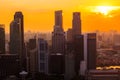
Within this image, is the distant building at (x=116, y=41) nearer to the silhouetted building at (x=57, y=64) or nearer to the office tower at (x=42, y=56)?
the office tower at (x=42, y=56)

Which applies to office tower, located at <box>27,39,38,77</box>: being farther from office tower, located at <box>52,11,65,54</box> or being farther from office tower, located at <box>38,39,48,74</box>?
office tower, located at <box>52,11,65,54</box>

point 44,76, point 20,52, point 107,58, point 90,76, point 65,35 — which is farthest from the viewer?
point 107,58

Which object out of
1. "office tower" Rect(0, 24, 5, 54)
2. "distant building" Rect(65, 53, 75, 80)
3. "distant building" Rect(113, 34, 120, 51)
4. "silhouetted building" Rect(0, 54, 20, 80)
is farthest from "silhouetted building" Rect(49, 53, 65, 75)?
"distant building" Rect(113, 34, 120, 51)

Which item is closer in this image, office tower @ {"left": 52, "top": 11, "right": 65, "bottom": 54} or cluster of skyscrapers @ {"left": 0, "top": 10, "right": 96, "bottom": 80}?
cluster of skyscrapers @ {"left": 0, "top": 10, "right": 96, "bottom": 80}

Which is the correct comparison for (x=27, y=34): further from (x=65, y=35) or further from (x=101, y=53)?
(x=101, y=53)

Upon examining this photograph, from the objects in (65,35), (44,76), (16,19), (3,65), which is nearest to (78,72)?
(44,76)

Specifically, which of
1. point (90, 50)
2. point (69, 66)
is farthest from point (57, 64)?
point (90, 50)
